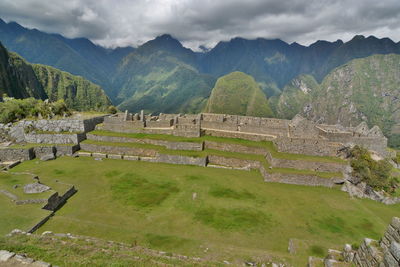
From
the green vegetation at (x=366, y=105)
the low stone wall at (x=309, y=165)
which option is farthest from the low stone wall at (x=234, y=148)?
the green vegetation at (x=366, y=105)

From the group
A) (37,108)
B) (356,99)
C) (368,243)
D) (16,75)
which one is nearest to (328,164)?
(368,243)

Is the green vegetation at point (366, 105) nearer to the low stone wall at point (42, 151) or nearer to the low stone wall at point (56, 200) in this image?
the low stone wall at point (42, 151)

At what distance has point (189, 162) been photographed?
2325cm

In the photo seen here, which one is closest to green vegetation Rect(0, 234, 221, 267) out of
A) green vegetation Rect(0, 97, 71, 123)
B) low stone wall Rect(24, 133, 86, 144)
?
low stone wall Rect(24, 133, 86, 144)

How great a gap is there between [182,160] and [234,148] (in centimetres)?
657

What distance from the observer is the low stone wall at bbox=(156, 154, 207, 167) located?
75.6ft

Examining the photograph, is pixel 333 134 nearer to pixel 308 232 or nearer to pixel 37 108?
pixel 308 232

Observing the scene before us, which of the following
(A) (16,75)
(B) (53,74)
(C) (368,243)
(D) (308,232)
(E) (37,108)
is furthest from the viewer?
(B) (53,74)

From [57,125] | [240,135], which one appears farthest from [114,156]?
[240,135]

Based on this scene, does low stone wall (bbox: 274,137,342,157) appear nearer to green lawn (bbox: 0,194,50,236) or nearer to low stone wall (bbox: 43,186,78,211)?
low stone wall (bbox: 43,186,78,211)

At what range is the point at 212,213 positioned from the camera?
1426 centimetres

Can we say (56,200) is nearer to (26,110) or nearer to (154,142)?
(154,142)

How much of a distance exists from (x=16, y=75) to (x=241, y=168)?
144574 mm

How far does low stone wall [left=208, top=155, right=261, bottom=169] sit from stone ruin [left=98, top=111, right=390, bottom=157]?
3.44 m
